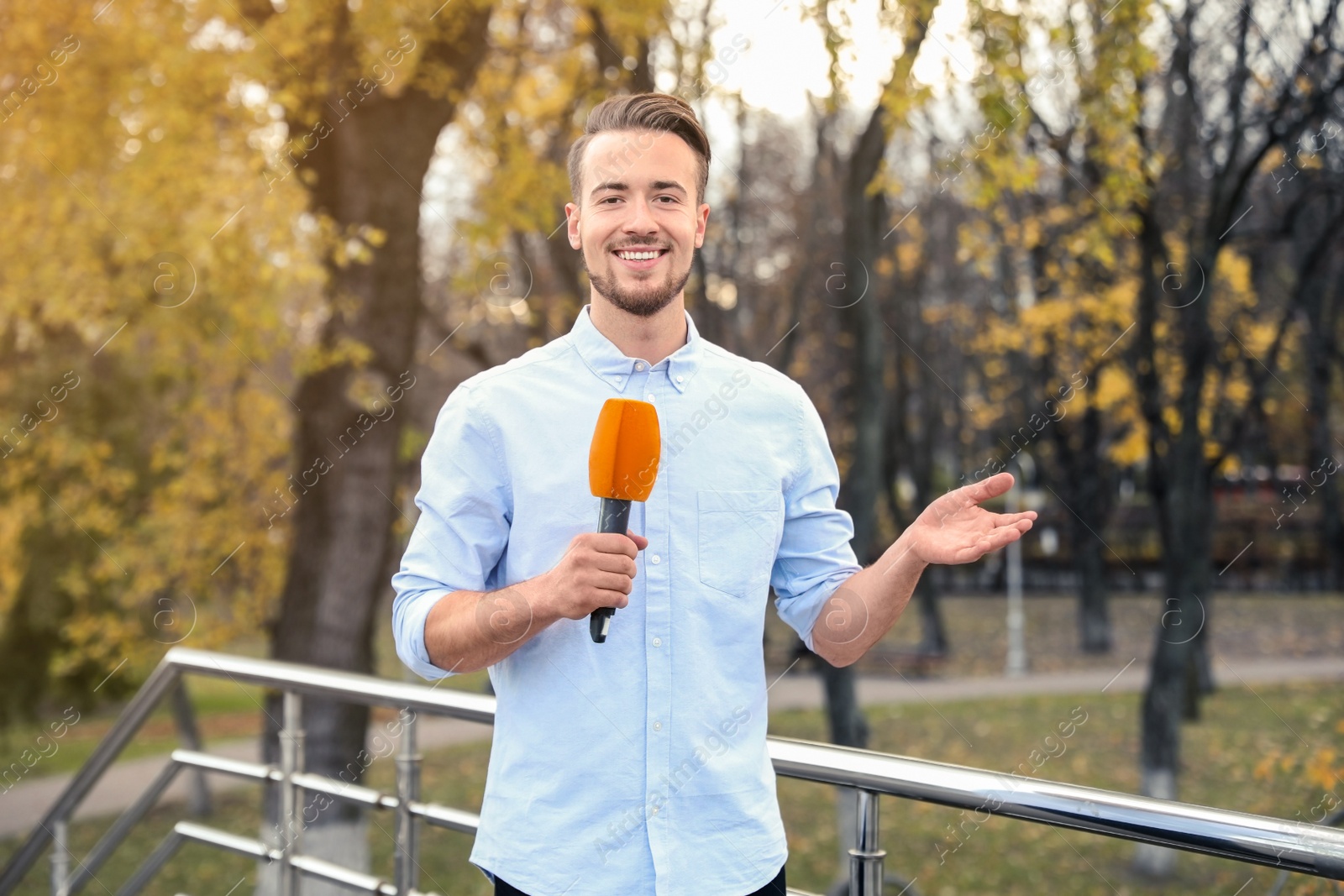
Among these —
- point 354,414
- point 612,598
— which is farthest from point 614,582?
point 354,414

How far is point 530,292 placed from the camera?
13.1m

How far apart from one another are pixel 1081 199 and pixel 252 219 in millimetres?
9583

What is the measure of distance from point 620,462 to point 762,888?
0.74 m

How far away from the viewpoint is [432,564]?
1.85m

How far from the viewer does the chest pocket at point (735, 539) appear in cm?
192

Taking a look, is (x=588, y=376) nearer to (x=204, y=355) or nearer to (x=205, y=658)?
(x=205, y=658)

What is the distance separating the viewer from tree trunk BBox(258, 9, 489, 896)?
821cm

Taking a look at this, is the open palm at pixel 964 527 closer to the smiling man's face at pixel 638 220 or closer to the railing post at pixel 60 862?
the smiling man's face at pixel 638 220

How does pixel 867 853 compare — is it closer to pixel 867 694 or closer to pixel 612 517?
pixel 612 517

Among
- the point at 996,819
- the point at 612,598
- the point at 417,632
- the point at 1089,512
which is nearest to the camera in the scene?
the point at 612,598

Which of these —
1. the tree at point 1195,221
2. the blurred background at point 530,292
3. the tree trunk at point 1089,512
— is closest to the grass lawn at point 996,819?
the blurred background at point 530,292

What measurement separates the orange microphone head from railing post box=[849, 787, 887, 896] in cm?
88

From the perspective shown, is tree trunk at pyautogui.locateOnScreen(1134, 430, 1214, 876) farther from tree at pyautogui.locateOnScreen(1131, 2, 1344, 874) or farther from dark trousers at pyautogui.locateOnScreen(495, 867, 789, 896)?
dark trousers at pyautogui.locateOnScreen(495, 867, 789, 896)

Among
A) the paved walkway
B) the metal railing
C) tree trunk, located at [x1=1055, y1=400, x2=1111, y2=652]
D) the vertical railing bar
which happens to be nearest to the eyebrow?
the metal railing
